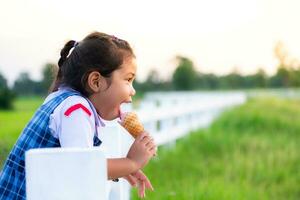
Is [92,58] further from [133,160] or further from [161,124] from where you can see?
[161,124]

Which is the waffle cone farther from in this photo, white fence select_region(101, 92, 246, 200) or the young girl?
white fence select_region(101, 92, 246, 200)

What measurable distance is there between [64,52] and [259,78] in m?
81.3

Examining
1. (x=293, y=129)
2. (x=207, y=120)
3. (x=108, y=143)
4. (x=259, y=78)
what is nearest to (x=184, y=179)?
(x=108, y=143)

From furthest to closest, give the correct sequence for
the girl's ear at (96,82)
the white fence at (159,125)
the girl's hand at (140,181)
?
the white fence at (159,125)
the girl's hand at (140,181)
the girl's ear at (96,82)

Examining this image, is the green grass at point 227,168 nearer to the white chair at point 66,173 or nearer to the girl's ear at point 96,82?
the girl's ear at point 96,82

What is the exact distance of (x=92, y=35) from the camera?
281 cm

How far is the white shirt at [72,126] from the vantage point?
2.48 metres

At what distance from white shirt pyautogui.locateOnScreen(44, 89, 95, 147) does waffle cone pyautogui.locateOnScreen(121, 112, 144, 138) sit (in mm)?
221

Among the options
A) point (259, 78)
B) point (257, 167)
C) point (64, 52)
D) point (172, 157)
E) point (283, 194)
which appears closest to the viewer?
point (64, 52)

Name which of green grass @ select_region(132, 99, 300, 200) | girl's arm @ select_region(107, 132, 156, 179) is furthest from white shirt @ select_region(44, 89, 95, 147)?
green grass @ select_region(132, 99, 300, 200)

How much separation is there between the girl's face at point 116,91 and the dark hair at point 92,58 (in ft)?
0.09

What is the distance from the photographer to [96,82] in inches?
108

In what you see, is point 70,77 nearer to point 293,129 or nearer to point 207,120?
point 293,129

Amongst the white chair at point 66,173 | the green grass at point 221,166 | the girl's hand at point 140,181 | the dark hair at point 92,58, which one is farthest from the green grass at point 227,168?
the white chair at point 66,173
